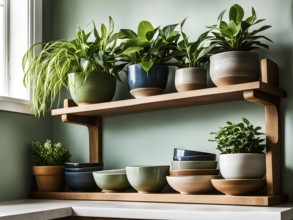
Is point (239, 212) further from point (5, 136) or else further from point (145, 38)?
point (5, 136)

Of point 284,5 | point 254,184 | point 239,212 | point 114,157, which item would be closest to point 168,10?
point 284,5

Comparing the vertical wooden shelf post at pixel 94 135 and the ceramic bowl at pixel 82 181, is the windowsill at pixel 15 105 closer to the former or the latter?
the vertical wooden shelf post at pixel 94 135

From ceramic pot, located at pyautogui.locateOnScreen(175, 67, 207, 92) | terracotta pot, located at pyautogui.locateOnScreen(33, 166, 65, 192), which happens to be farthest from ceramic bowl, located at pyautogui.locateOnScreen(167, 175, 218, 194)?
terracotta pot, located at pyautogui.locateOnScreen(33, 166, 65, 192)

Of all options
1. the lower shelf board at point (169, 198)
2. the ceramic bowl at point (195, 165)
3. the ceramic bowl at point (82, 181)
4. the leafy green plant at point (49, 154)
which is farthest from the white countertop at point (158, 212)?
the leafy green plant at point (49, 154)

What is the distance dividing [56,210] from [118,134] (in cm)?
63

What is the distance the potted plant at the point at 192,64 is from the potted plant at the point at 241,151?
212 mm

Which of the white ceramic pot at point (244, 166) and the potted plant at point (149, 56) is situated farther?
the potted plant at point (149, 56)

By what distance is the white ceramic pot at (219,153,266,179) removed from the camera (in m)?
1.72

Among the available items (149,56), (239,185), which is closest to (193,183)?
(239,185)

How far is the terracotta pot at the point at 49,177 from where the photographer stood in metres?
2.27

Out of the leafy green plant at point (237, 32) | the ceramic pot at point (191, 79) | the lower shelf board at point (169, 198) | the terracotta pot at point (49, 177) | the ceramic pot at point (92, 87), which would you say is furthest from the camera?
the terracotta pot at point (49, 177)

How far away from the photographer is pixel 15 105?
2283 mm

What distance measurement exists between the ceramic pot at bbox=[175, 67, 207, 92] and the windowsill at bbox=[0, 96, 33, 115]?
0.84 meters

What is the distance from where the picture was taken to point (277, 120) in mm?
1806
